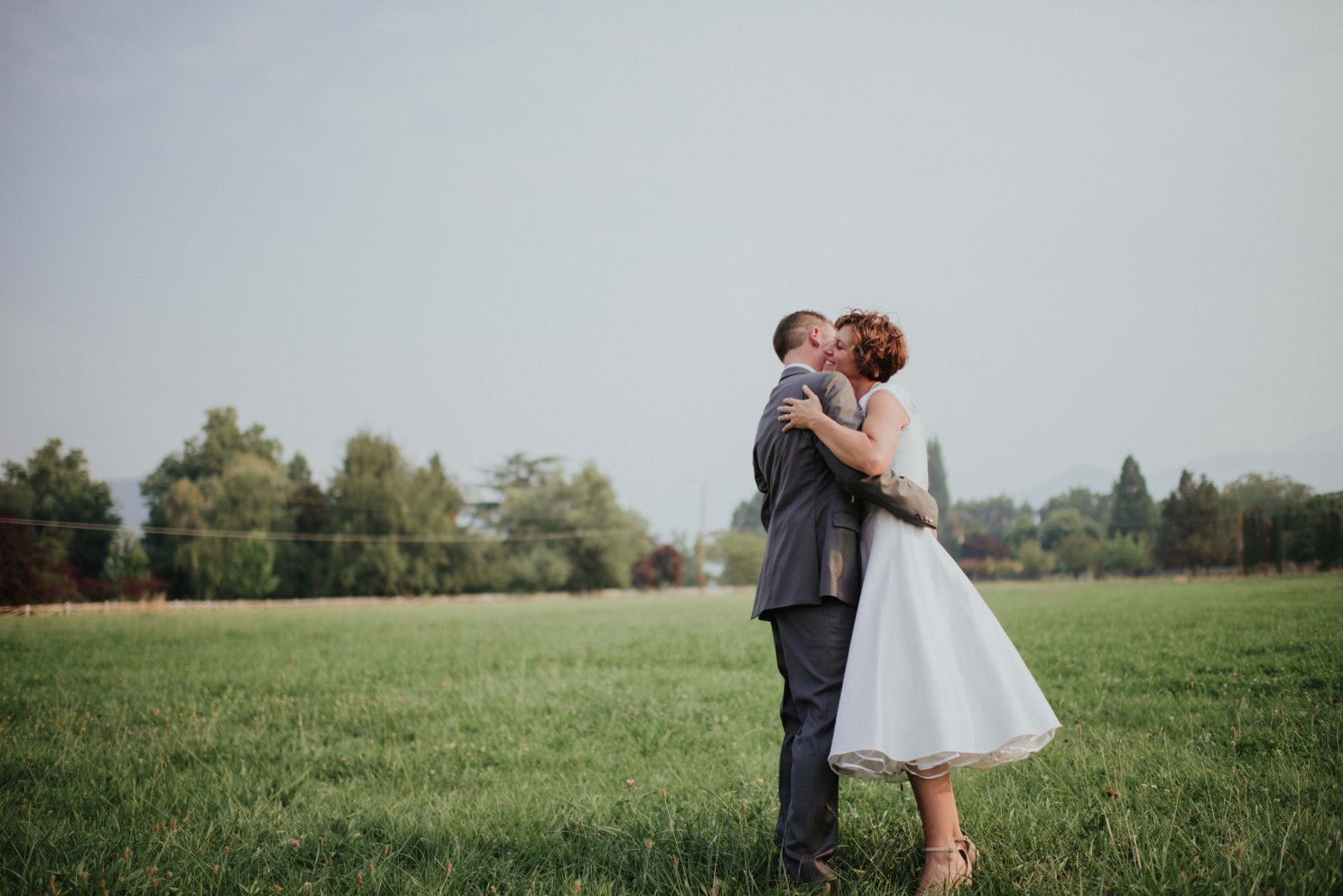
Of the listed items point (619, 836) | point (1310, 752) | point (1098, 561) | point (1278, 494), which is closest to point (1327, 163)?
point (1278, 494)

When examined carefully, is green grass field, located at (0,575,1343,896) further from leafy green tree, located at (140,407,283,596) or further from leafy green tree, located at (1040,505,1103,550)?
leafy green tree, located at (140,407,283,596)

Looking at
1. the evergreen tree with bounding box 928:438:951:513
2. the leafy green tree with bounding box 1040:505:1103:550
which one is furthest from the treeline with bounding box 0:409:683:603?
the leafy green tree with bounding box 1040:505:1103:550

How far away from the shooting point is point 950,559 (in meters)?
3.31

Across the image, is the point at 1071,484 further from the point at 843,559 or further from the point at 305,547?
the point at 305,547

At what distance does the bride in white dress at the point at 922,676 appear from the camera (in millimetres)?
2994

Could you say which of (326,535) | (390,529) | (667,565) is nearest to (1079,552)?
(390,529)

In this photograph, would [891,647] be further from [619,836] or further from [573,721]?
[573,721]

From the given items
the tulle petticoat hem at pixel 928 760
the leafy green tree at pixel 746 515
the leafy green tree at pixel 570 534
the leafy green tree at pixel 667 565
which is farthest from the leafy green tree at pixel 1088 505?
the leafy green tree at pixel 746 515

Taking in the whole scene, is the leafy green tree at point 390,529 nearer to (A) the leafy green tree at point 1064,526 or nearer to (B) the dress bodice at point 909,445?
(A) the leafy green tree at point 1064,526

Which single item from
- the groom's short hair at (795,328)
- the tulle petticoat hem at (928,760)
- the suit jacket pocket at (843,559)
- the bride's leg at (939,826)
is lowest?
the bride's leg at (939,826)

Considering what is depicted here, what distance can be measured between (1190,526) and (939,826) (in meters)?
16.4

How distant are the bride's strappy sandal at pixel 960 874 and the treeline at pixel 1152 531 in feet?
23.3

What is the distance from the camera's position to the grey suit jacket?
3.27m

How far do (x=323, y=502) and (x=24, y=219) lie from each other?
132 ft
